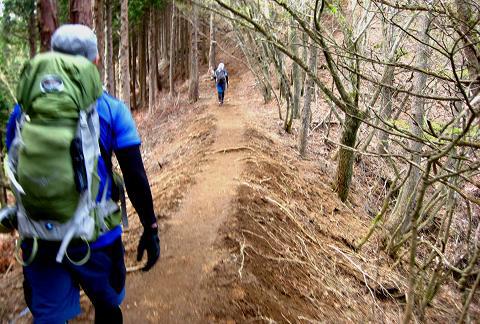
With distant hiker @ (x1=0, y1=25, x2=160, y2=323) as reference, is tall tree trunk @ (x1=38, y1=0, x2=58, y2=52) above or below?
above

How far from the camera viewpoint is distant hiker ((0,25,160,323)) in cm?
203

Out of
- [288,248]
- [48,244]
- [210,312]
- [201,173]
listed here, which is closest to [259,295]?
[210,312]

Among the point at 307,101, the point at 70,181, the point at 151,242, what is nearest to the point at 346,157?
the point at 307,101

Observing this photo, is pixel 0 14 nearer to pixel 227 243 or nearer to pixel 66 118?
pixel 227 243

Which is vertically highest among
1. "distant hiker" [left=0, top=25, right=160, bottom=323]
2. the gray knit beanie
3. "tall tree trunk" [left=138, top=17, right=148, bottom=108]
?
the gray knit beanie

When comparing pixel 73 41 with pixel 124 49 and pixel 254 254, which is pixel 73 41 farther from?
pixel 124 49

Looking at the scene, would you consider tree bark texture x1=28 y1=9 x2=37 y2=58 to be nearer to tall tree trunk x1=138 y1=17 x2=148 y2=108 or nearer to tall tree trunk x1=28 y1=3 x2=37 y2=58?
tall tree trunk x1=28 y1=3 x2=37 y2=58

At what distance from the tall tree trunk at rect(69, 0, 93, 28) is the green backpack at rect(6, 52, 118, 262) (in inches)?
124

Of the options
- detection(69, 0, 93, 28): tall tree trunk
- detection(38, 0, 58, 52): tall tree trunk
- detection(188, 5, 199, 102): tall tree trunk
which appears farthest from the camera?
detection(188, 5, 199, 102): tall tree trunk

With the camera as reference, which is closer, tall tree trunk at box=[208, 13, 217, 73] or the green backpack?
the green backpack

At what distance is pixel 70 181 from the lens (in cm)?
208

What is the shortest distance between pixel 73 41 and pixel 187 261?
2932mm

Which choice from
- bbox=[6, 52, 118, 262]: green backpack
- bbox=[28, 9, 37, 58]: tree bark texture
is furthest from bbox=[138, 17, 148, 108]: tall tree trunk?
bbox=[6, 52, 118, 262]: green backpack

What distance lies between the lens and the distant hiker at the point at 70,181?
80.0 inches
